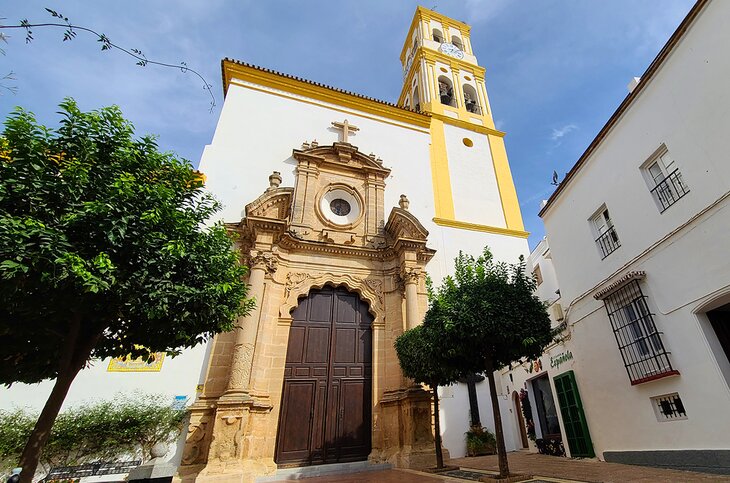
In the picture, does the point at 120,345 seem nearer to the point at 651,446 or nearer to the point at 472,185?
the point at 651,446

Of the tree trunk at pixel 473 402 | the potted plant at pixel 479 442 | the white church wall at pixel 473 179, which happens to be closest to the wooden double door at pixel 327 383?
the potted plant at pixel 479 442

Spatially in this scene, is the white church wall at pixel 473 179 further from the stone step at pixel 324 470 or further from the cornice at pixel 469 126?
Result: the stone step at pixel 324 470

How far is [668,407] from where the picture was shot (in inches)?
235

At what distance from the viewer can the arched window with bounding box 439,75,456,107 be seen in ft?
53.9

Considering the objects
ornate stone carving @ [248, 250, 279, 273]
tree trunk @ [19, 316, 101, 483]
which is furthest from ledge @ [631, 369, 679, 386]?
tree trunk @ [19, 316, 101, 483]

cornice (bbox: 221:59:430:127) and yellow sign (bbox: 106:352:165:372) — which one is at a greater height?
cornice (bbox: 221:59:430:127)

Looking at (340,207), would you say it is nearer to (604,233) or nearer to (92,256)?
(604,233)

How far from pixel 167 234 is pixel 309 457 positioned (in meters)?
5.48

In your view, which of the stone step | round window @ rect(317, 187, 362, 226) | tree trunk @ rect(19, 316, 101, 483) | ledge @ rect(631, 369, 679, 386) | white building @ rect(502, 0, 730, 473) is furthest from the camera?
round window @ rect(317, 187, 362, 226)

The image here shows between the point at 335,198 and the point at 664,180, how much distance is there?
25.5 ft

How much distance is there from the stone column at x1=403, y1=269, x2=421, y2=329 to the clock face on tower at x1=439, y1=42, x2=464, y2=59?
46.3ft

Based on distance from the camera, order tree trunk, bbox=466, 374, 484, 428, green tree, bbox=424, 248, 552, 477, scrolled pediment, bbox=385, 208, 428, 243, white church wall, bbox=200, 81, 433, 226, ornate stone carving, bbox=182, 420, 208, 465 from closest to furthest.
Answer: green tree, bbox=424, 248, 552, 477
ornate stone carving, bbox=182, 420, 208, 465
tree trunk, bbox=466, 374, 484, 428
scrolled pediment, bbox=385, 208, 428, 243
white church wall, bbox=200, 81, 433, 226

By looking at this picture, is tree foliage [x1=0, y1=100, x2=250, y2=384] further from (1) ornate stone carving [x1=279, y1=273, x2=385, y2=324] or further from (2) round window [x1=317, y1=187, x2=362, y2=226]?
(2) round window [x1=317, y1=187, x2=362, y2=226]

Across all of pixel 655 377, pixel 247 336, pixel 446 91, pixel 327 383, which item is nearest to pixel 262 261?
pixel 247 336
